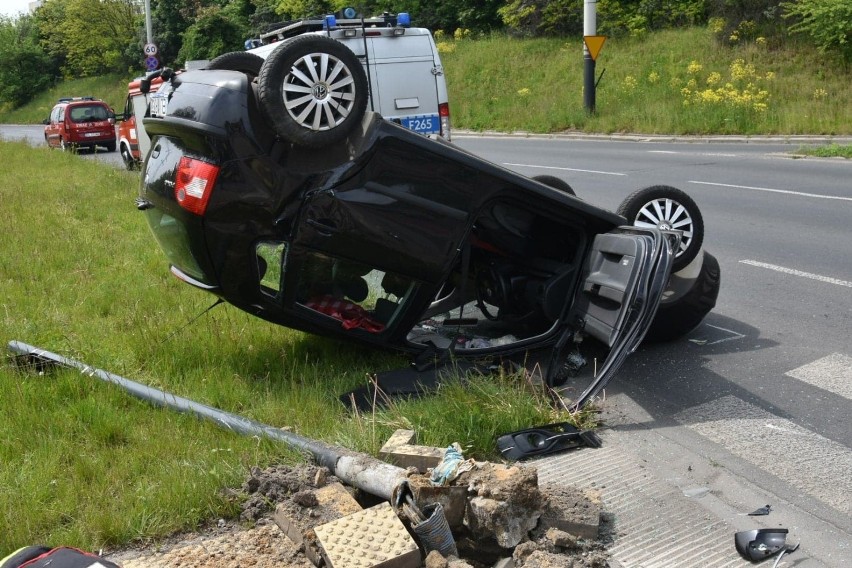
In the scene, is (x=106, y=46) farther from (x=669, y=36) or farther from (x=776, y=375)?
(x=776, y=375)

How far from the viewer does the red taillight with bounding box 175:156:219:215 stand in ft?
15.2

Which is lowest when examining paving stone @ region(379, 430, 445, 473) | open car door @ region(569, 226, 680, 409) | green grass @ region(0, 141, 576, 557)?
green grass @ region(0, 141, 576, 557)

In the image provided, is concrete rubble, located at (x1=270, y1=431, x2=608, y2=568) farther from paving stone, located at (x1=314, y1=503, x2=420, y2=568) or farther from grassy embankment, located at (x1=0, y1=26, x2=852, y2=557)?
grassy embankment, located at (x1=0, y1=26, x2=852, y2=557)

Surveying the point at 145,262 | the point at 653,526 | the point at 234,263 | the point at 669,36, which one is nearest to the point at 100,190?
the point at 145,262

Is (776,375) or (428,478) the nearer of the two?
(428,478)

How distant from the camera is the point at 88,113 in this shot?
31.9m

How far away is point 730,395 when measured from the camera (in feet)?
17.1

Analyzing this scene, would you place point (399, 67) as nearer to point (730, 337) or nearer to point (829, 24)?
point (730, 337)

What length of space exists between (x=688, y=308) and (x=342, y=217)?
253 cm

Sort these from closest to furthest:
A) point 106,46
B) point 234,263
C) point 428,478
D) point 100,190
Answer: point 428,478 → point 234,263 → point 100,190 → point 106,46

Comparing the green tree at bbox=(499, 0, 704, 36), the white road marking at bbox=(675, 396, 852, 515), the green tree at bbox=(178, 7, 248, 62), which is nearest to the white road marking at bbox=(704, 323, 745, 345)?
the white road marking at bbox=(675, 396, 852, 515)

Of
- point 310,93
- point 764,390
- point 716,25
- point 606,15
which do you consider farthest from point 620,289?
point 606,15

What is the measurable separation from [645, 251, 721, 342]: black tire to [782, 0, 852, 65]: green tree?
68.6ft

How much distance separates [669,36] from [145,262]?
26.0 metres
